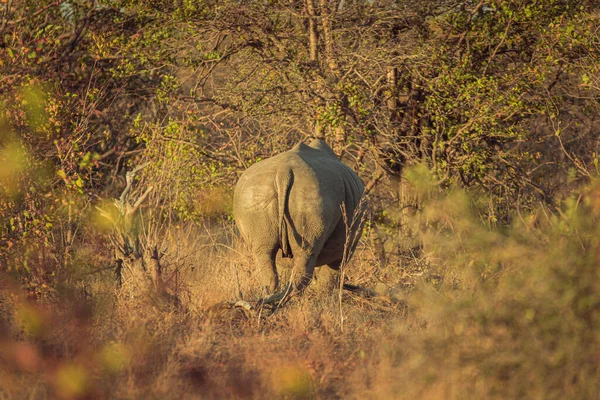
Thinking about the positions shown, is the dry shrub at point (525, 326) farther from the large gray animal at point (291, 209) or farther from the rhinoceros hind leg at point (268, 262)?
the rhinoceros hind leg at point (268, 262)

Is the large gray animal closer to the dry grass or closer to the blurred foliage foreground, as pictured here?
the blurred foliage foreground

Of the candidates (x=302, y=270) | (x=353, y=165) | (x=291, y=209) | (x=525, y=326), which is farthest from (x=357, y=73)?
(x=525, y=326)

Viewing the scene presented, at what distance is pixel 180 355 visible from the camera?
485 centimetres

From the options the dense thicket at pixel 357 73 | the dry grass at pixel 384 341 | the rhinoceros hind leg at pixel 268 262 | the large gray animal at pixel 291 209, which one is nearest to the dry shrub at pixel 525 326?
the dry grass at pixel 384 341

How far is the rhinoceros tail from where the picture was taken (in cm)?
626

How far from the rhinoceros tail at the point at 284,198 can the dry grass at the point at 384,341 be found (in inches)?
32.1

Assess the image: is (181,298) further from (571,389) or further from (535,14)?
(535,14)

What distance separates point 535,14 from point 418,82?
1735 millimetres

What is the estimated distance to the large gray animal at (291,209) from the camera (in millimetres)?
6320

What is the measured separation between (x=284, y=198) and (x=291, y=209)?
0.48 ft

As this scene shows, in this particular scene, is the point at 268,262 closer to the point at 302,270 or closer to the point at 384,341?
the point at 302,270

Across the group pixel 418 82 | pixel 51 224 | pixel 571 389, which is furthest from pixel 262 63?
pixel 571 389

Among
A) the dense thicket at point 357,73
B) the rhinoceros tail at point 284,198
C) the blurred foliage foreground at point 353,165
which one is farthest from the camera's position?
the dense thicket at point 357,73

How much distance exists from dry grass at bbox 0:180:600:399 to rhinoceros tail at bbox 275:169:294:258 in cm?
81
